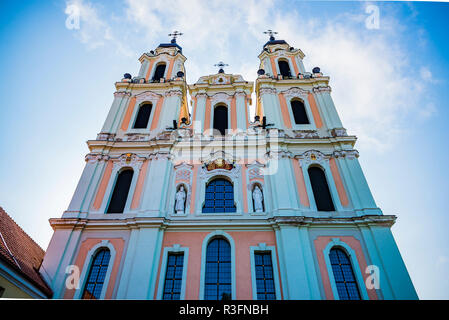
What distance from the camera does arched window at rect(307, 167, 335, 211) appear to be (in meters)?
14.6

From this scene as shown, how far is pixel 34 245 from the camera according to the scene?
14.2 metres

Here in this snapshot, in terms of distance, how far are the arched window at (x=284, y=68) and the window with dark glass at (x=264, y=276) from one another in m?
14.1

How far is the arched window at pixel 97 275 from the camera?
11.9 meters

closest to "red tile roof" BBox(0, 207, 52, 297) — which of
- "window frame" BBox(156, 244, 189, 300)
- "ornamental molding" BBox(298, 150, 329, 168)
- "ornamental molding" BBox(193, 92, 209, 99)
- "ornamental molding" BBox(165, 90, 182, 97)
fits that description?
"window frame" BBox(156, 244, 189, 300)

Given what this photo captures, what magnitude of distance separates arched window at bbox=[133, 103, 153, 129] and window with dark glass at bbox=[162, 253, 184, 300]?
8.85 m

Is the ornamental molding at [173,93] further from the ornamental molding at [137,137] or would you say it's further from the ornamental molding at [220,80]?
the ornamental molding at [137,137]

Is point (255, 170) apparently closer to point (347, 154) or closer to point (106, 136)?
point (347, 154)

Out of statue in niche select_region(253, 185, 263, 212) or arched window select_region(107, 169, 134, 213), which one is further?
arched window select_region(107, 169, 134, 213)

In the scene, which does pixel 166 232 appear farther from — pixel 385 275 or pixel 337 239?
pixel 385 275

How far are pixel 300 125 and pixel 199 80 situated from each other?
7.98 metres

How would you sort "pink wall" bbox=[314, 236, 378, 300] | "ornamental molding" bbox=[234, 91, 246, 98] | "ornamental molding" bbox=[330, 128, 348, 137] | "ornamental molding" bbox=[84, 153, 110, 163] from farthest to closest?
"ornamental molding" bbox=[234, 91, 246, 98]
"ornamental molding" bbox=[330, 128, 348, 137]
"ornamental molding" bbox=[84, 153, 110, 163]
"pink wall" bbox=[314, 236, 378, 300]

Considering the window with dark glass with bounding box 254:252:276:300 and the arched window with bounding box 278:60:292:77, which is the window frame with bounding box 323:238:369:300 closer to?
the window with dark glass with bounding box 254:252:276:300

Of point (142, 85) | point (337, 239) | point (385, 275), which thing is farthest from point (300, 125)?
point (142, 85)

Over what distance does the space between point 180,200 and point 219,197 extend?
1872 mm
